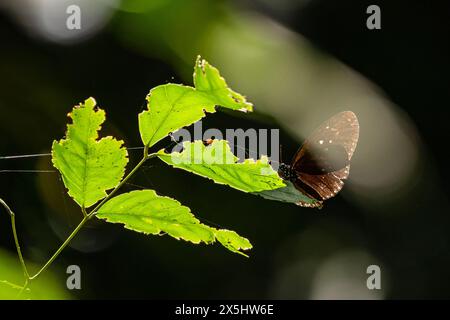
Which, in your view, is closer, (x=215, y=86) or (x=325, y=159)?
(x=215, y=86)

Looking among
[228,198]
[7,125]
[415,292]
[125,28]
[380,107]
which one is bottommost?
[415,292]

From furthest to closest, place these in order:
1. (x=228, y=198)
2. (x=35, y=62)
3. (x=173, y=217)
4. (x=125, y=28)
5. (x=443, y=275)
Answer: (x=443, y=275)
(x=228, y=198)
(x=35, y=62)
(x=125, y=28)
(x=173, y=217)

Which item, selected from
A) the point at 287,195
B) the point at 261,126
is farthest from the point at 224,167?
the point at 261,126

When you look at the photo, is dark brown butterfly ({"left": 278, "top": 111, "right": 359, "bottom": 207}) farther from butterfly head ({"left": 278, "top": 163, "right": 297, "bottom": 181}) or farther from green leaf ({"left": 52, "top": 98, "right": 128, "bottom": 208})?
green leaf ({"left": 52, "top": 98, "right": 128, "bottom": 208})

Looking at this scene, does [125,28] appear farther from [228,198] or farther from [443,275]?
[443,275]

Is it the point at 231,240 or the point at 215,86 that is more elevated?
the point at 215,86

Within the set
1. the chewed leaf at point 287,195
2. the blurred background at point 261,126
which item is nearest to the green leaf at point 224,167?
the chewed leaf at point 287,195

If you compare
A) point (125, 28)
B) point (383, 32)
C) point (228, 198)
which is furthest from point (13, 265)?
point (383, 32)

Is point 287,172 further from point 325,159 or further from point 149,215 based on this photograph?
point 149,215
